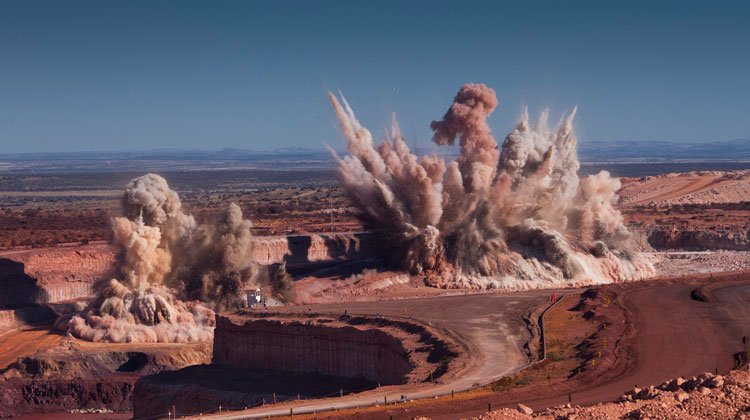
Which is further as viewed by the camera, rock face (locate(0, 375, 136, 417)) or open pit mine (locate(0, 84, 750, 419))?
rock face (locate(0, 375, 136, 417))

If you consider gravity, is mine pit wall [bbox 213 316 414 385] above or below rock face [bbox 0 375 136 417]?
above

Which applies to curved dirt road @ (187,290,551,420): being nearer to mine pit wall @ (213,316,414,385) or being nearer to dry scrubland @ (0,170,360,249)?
mine pit wall @ (213,316,414,385)

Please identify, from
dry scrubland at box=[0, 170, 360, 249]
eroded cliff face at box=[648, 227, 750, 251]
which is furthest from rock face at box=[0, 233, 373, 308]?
eroded cliff face at box=[648, 227, 750, 251]

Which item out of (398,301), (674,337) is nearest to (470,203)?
(398,301)

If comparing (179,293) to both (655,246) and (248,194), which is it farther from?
(248,194)

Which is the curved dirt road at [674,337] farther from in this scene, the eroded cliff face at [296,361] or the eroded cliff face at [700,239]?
the eroded cliff face at [700,239]

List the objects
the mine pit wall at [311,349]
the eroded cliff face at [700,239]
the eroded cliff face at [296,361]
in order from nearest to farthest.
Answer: the eroded cliff face at [296,361] → the mine pit wall at [311,349] → the eroded cliff face at [700,239]

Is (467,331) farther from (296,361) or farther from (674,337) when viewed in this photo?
(674,337)

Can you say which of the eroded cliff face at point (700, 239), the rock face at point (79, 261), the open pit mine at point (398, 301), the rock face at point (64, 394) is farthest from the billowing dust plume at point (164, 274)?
the eroded cliff face at point (700, 239)
